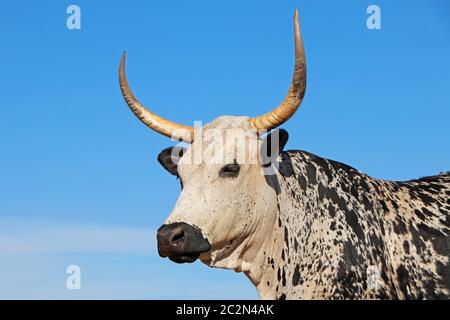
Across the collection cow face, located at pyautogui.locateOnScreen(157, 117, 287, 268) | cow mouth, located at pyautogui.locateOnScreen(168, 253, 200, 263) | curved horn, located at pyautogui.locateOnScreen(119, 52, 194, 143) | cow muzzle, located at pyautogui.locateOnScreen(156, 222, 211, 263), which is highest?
curved horn, located at pyautogui.locateOnScreen(119, 52, 194, 143)

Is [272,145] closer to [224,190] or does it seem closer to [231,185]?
[231,185]

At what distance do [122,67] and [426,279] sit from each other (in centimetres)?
500

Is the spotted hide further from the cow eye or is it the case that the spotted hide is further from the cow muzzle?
the cow muzzle

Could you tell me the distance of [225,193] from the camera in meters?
10.5

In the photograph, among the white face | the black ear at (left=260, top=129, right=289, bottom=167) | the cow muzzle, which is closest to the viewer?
the cow muzzle

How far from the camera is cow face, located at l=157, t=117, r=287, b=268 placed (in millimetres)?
10242

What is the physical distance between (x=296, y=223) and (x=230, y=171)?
3.48 ft

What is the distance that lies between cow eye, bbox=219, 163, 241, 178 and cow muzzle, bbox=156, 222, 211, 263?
82 centimetres

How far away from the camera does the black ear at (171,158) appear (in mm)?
11570

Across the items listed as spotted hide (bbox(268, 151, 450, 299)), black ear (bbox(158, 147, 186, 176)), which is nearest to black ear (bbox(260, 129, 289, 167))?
spotted hide (bbox(268, 151, 450, 299))

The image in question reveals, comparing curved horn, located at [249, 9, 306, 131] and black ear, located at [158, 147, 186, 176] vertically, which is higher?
curved horn, located at [249, 9, 306, 131]

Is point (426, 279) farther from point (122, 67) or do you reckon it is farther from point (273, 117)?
point (122, 67)

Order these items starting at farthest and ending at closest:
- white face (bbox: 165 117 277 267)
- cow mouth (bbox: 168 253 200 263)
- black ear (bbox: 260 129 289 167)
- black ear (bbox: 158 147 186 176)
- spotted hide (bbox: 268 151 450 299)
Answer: black ear (bbox: 158 147 186 176)
black ear (bbox: 260 129 289 167)
spotted hide (bbox: 268 151 450 299)
white face (bbox: 165 117 277 267)
cow mouth (bbox: 168 253 200 263)
